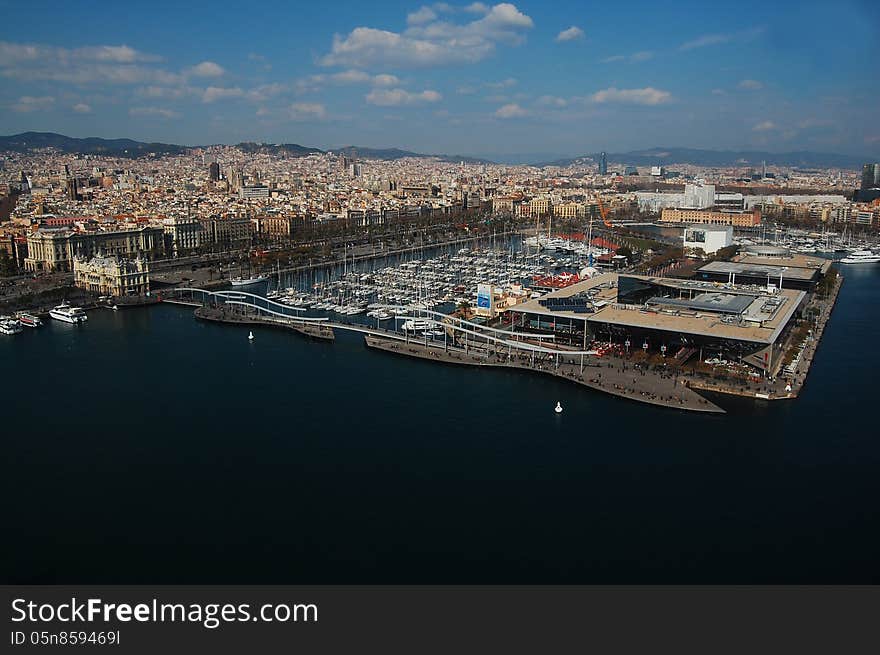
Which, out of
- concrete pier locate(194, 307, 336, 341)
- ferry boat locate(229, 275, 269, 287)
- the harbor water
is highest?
ferry boat locate(229, 275, 269, 287)

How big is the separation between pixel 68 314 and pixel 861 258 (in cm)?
2411

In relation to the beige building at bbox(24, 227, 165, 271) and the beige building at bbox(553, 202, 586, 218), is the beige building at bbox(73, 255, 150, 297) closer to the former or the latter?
the beige building at bbox(24, 227, 165, 271)

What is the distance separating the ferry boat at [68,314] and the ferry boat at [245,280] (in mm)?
4104

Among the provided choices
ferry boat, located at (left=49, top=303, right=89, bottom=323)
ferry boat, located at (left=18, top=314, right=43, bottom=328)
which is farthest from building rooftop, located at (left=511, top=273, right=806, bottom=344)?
ferry boat, located at (left=18, top=314, right=43, bottom=328)

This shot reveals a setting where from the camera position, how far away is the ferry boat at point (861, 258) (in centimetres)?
2373

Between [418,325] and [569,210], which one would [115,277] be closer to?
[418,325]

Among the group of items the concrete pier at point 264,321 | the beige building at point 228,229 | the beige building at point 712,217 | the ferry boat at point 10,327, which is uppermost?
the beige building at point 712,217

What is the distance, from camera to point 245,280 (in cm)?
1855

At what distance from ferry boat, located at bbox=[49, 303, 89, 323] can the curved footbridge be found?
228cm

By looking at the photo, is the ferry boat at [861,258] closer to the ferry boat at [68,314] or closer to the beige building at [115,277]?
the beige building at [115,277]

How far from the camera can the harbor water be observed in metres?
5.72

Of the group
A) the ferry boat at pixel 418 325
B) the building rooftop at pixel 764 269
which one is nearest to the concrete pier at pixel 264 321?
the ferry boat at pixel 418 325

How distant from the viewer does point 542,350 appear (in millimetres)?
11086

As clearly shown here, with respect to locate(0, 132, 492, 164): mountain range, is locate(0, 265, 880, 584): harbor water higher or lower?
lower
